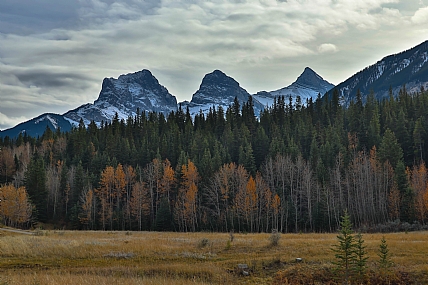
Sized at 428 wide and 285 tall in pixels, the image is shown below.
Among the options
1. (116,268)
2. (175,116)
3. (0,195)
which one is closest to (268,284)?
(116,268)

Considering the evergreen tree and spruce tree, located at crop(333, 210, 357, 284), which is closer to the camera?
spruce tree, located at crop(333, 210, 357, 284)

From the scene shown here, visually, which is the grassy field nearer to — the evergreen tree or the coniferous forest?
the coniferous forest

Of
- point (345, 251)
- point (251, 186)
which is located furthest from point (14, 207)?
point (345, 251)

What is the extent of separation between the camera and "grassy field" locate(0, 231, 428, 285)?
58.3ft

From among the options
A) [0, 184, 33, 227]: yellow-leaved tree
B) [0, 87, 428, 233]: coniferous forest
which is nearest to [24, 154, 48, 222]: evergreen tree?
[0, 87, 428, 233]: coniferous forest

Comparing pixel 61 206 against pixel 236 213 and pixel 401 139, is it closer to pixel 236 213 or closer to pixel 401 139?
pixel 236 213

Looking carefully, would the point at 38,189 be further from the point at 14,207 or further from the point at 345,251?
the point at 345,251

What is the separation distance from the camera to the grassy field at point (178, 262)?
17.8m

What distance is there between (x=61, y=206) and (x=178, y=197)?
34.3 m

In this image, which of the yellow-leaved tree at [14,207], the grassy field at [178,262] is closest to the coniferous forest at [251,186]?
the yellow-leaved tree at [14,207]

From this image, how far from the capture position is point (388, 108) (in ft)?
328

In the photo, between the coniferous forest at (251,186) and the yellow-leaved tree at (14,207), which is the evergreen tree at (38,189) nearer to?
the coniferous forest at (251,186)

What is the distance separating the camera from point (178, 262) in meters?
22.5

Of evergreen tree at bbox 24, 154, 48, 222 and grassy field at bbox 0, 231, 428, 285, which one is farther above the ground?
evergreen tree at bbox 24, 154, 48, 222
